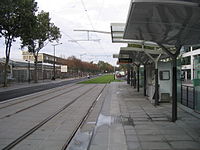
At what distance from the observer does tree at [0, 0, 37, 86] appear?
32.8 meters

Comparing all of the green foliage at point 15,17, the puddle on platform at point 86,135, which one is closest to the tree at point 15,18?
the green foliage at point 15,17

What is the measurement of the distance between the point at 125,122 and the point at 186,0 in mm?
6018

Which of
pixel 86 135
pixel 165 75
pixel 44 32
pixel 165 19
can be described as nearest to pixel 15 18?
pixel 44 32

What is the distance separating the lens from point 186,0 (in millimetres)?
5203

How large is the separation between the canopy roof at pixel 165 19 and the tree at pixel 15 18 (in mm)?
26910

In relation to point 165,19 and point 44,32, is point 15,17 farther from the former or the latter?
point 165,19

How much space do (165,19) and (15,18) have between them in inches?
1187

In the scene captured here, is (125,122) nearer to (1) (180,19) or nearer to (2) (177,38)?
(2) (177,38)

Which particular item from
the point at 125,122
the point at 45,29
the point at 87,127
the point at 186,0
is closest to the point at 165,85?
the point at 125,122

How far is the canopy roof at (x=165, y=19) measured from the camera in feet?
17.6

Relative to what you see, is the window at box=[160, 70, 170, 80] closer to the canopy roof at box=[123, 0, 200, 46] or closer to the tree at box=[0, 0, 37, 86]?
the canopy roof at box=[123, 0, 200, 46]

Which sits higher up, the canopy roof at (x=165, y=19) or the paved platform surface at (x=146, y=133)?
the canopy roof at (x=165, y=19)

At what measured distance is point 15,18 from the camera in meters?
33.9

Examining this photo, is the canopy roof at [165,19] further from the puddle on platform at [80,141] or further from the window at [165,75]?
the window at [165,75]
